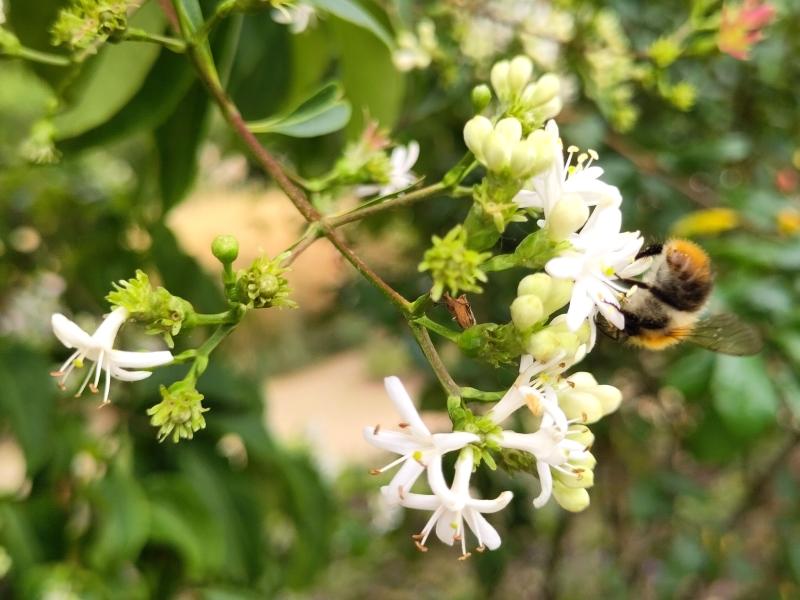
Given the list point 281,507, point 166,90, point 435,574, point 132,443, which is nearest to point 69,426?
point 132,443

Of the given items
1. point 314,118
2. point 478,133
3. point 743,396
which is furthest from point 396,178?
point 743,396

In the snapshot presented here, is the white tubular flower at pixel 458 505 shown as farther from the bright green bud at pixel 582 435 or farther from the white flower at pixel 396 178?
the white flower at pixel 396 178

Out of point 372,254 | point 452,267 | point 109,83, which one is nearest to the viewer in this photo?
point 452,267

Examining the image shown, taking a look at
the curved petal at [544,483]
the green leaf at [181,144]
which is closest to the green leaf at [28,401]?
the green leaf at [181,144]

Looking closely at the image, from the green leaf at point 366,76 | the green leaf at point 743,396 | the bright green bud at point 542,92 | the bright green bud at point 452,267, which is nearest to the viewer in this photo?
the bright green bud at point 452,267

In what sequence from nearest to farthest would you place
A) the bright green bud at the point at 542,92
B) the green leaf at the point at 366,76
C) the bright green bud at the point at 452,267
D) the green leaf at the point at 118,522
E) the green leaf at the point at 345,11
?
the bright green bud at the point at 452,267
the bright green bud at the point at 542,92
the green leaf at the point at 345,11
the green leaf at the point at 366,76
the green leaf at the point at 118,522

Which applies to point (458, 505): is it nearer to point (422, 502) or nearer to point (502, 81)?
point (422, 502)
